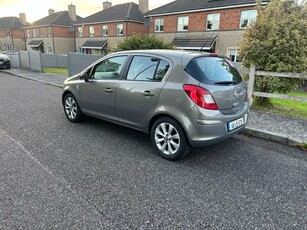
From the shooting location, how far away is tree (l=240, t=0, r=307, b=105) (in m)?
5.97

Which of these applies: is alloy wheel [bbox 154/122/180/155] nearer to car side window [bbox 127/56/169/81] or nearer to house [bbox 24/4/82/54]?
car side window [bbox 127/56/169/81]

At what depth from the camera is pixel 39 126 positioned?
518 centimetres

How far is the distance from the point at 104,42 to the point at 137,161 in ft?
102

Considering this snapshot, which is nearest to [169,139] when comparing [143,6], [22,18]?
[143,6]

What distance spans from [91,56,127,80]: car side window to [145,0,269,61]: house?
57.9ft

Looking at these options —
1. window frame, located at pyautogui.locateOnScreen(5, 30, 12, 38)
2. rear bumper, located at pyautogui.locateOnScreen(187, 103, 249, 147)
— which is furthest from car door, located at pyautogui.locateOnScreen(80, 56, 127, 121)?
window frame, located at pyautogui.locateOnScreen(5, 30, 12, 38)

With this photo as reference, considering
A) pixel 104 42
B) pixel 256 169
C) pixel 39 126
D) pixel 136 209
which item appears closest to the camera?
pixel 136 209

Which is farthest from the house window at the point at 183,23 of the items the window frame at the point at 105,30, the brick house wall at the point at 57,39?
the brick house wall at the point at 57,39

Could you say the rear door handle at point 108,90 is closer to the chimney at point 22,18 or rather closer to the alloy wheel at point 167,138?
the alloy wheel at point 167,138

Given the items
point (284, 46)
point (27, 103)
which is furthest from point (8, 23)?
point (284, 46)

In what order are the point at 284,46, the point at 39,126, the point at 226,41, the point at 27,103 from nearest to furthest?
1. the point at 39,126
2. the point at 284,46
3. the point at 27,103
4. the point at 226,41

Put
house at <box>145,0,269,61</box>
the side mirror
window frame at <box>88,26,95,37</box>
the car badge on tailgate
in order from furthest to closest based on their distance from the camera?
window frame at <box>88,26,95,37</box>, house at <box>145,0,269,61</box>, the side mirror, the car badge on tailgate

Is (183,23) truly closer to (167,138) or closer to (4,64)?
(4,64)

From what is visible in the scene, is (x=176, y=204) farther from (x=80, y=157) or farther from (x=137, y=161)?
(x=80, y=157)
